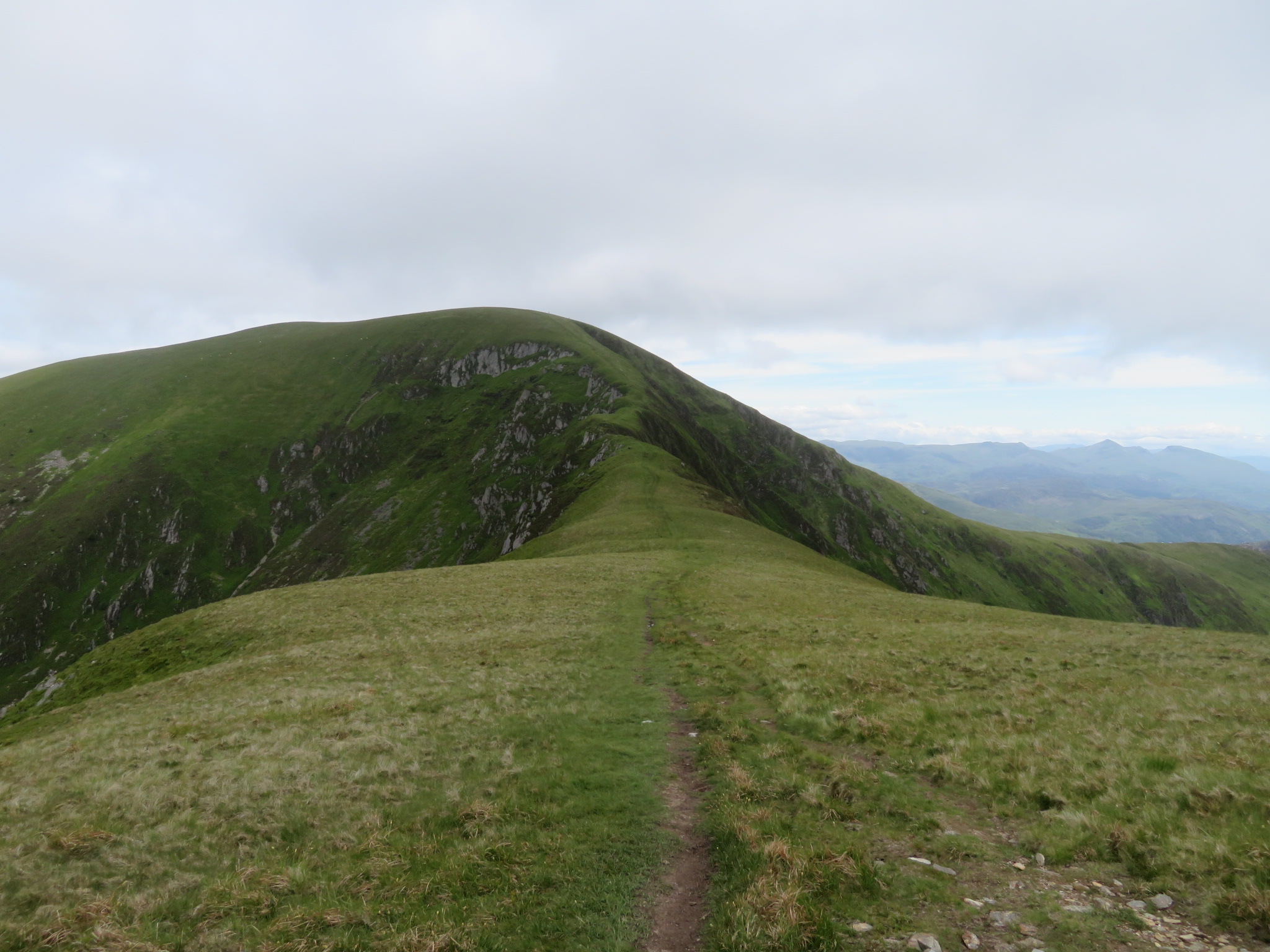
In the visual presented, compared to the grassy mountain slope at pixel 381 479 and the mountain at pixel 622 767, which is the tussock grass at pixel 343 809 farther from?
the grassy mountain slope at pixel 381 479

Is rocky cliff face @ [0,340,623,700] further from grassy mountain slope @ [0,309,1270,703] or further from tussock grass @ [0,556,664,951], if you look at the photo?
tussock grass @ [0,556,664,951]

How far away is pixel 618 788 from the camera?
13.6 m

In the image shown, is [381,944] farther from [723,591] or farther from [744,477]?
[744,477]

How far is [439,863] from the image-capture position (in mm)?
10211

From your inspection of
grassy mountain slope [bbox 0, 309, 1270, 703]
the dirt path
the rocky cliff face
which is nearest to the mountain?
the dirt path

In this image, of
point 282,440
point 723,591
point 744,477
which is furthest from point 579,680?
point 282,440

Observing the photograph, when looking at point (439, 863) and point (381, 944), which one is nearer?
point (381, 944)

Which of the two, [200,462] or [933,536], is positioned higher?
[200,462]

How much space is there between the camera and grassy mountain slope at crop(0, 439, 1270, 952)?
8445 mm

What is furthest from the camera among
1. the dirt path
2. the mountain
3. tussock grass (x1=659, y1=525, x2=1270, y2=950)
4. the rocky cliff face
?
the rocky cliff face

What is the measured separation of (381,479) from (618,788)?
14466 cm

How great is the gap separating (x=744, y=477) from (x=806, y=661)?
142818 mm

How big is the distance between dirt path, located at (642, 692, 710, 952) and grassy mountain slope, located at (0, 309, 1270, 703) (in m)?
82.8

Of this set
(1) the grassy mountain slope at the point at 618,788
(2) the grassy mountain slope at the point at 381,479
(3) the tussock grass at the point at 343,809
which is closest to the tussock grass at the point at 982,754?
(1) the grassy mountain slope at the point at 618,788
